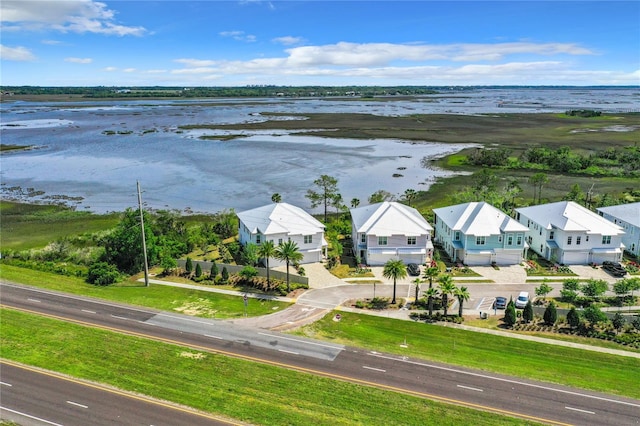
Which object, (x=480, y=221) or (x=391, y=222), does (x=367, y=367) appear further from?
(x=480, y=221)

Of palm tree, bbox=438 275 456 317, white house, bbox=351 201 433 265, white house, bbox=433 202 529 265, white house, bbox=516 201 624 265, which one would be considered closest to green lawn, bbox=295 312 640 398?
palm tree, bbox=438 275 456 317

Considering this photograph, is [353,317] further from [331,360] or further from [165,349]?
[165,349]

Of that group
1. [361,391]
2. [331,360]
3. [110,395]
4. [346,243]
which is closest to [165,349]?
[110,395]

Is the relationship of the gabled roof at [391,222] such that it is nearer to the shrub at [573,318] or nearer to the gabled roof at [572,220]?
the gabled roof at [572,220]

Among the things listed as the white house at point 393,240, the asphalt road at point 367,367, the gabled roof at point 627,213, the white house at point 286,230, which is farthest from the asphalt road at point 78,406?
the gabled roof at point 627,213

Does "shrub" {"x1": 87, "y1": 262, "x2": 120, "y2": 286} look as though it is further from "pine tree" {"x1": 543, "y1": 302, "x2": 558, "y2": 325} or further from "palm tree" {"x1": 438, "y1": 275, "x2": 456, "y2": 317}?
"pine tree" {"x1": 543, "y1": 302, "x2": 558, "y2": 325}
